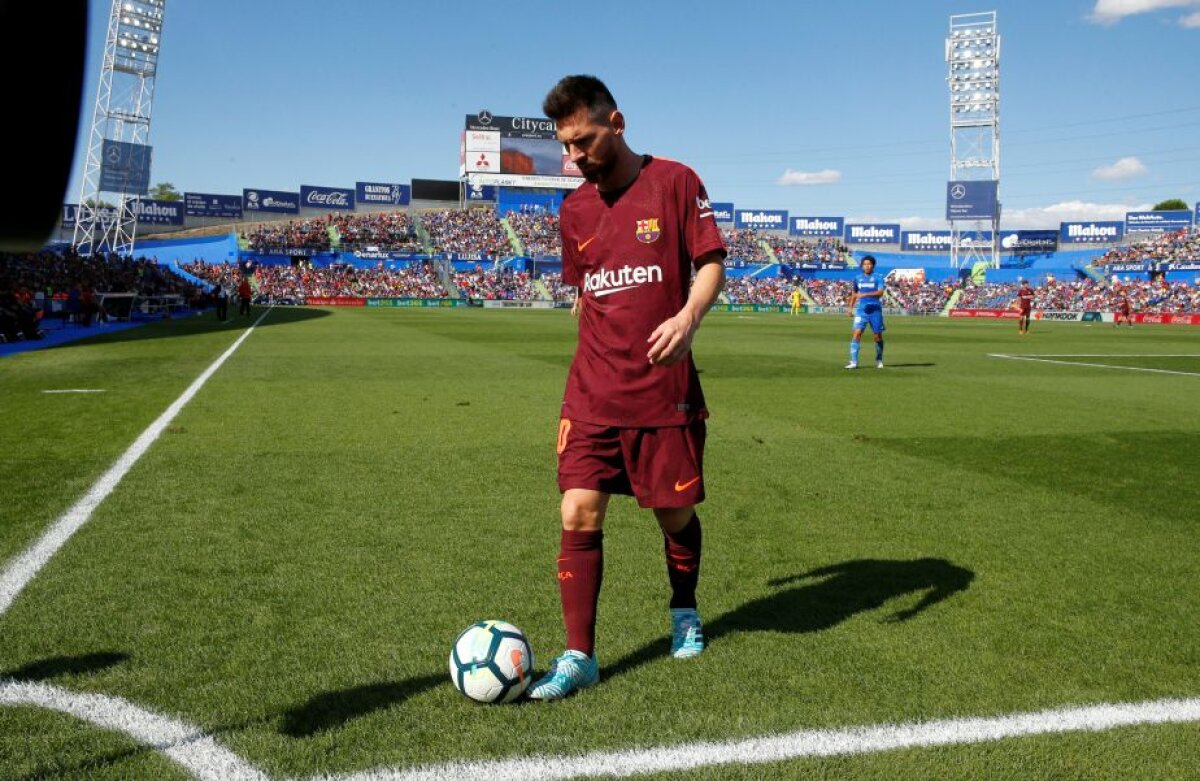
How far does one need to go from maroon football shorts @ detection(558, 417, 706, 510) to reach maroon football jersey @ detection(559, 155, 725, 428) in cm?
5

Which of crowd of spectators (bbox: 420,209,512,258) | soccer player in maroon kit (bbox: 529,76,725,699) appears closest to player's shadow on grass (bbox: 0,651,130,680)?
soccer player in maroon kit (bbox: 529,76,725,699)

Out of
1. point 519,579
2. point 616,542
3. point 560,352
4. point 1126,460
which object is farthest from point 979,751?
point 560,352

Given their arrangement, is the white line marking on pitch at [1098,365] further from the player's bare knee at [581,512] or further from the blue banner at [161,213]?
the blue banner at [161,213]

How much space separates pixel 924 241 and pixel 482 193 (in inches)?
1732

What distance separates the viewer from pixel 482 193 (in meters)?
88.8

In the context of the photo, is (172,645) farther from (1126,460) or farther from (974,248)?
(974,248)

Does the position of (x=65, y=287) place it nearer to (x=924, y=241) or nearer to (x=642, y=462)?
(x=642, y=462)

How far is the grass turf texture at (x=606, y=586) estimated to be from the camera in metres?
2.86

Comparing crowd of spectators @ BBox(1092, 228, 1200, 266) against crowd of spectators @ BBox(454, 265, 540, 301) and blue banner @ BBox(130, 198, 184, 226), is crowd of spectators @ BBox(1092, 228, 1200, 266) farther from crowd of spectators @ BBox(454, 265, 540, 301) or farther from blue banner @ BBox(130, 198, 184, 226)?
blue banner @ BBox(130, 198, 184, 226)

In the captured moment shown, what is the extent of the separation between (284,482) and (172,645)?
10.5 feet

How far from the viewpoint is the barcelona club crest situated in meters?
3.30

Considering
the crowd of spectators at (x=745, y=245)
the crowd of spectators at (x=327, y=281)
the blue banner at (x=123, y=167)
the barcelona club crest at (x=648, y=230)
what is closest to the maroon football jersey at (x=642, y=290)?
the barcelona club crest at (x=648, y=230)

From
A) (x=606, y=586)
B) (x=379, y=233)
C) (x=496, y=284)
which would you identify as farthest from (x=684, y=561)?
(x=379, y=233)

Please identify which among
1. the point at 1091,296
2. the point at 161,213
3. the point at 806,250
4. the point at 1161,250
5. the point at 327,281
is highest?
the point at 161,213
